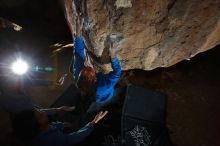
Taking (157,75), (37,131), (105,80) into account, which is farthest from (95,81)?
(157,75)

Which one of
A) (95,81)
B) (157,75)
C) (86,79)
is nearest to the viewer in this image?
(86,79)

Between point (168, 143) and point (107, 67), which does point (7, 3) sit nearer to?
point (107, 67)

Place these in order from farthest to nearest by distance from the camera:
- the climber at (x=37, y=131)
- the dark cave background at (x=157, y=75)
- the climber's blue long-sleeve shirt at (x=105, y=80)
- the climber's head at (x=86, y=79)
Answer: the dark cave background at (x=157, y=75) → the climber's blue long-sleeve shirt at (x=105, y=80) → the climber's head at (x=86, y=79) → the climber at (x=37, y=131)

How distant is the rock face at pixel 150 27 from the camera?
3.13 m

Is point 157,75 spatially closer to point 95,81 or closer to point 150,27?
point 150,27

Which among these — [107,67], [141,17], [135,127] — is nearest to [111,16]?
[141,17]

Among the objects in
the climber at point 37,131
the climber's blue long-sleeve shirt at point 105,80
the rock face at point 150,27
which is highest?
the rock face at point 150,27

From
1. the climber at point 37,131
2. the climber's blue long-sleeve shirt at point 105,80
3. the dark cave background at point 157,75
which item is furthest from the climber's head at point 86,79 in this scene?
the dark cave background at point 157,75

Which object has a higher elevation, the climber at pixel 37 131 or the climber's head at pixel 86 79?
the climber's head at pixel 86 79

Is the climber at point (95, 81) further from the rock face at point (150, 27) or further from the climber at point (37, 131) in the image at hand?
the climber at point (37, 131)

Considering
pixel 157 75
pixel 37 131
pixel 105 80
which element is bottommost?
pixel 37 131

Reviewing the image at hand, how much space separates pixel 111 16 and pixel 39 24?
322cm

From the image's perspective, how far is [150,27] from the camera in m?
3.32

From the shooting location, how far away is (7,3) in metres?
5.75
